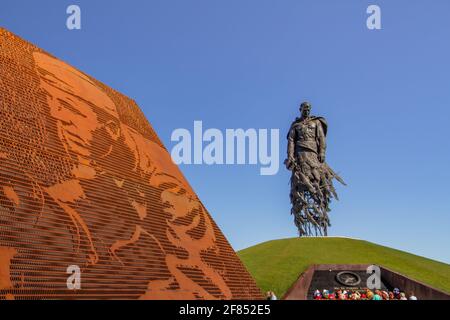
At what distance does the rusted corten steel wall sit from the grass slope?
21.6 feet

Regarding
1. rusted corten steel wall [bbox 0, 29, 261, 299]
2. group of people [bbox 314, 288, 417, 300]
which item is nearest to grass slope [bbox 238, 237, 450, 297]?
group of people [bbox 314, 288, 417, 300]

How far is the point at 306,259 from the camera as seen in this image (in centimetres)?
1717

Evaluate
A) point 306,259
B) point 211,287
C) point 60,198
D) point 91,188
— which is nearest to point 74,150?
point 91,188

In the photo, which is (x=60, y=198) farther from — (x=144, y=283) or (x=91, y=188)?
(x=144, y=283)

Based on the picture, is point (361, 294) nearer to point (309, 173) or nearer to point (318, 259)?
point (318, 259)

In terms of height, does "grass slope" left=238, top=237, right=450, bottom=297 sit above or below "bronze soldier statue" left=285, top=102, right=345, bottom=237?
below

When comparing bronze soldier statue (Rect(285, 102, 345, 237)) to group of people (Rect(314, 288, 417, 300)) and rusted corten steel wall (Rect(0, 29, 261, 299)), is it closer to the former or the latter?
A: group of people (Rect(314, 288, 417, 300))

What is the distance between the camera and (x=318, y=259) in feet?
56.7

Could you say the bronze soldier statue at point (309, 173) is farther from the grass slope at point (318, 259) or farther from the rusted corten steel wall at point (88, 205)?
the rusted corten steel wall at point (88, 205)

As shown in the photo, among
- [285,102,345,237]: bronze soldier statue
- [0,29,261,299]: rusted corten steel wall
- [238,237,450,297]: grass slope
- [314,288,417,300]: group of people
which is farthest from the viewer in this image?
[285,102,345,237]: bronze soldier statue

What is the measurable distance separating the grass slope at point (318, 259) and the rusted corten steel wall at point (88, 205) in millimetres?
6589

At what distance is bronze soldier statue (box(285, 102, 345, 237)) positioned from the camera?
21.6 m

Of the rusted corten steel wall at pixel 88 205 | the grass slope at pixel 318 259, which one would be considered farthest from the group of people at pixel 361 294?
the rusted corten steel wall at pixel 88 205
